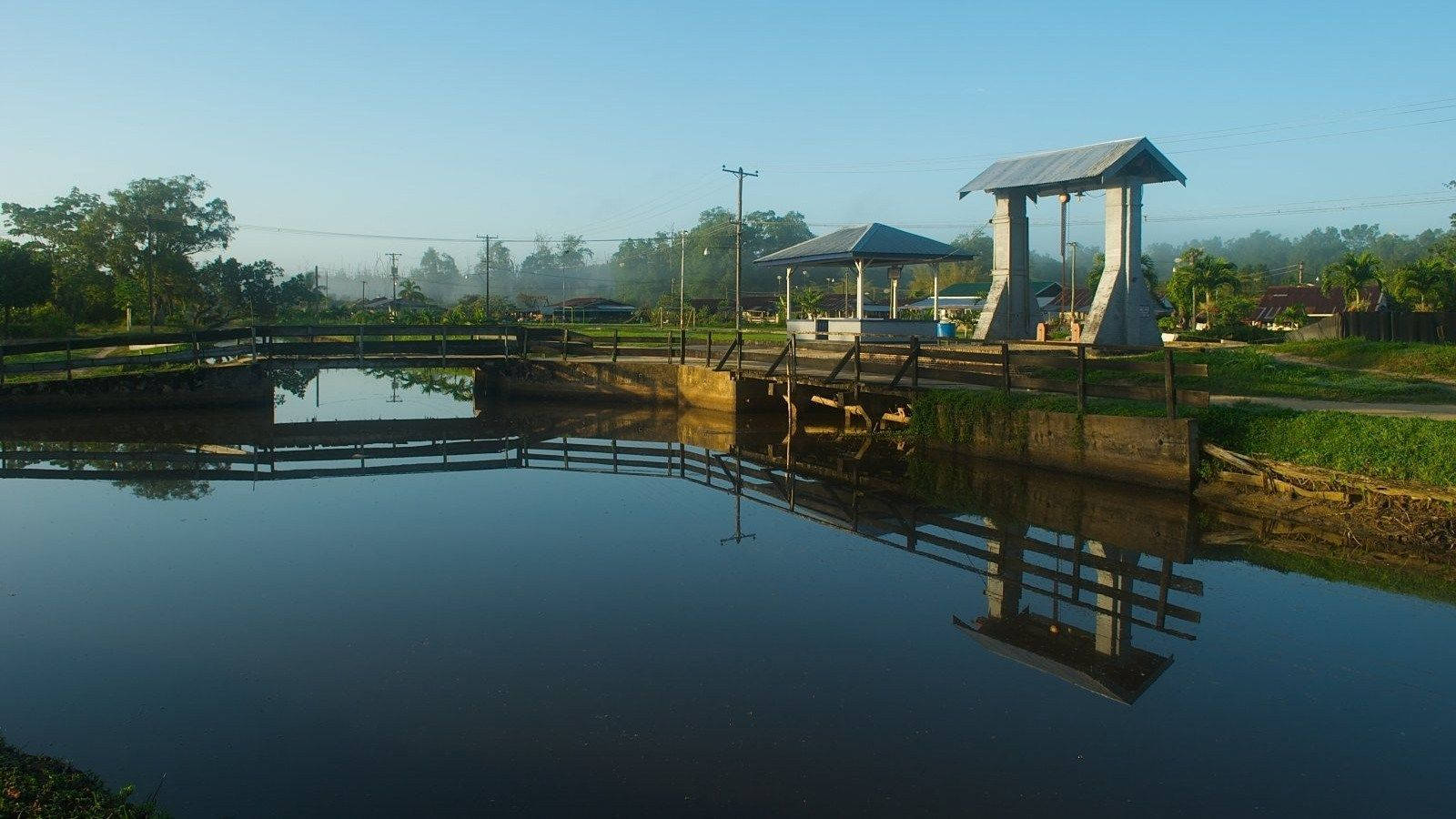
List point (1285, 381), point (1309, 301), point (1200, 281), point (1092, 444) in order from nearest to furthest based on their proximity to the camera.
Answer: point (1092, 444) → point (1285, 381) → point (1200, 281) → point (1309, 301)

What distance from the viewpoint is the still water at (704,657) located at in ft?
18.5

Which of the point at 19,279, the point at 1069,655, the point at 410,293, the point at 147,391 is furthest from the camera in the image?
the point at 410,293

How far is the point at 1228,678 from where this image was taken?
23.6 feet

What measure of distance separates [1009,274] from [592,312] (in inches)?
2296

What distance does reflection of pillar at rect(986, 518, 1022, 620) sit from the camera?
8.86 meters

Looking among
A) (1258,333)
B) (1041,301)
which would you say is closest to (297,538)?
(1258,333)

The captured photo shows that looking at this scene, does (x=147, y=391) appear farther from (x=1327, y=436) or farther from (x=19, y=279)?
(x=1327, y=436)

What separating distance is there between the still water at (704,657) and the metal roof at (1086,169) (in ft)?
43.8

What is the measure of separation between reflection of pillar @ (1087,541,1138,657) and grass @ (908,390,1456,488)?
312 centimetres

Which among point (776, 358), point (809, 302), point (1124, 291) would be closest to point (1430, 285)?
point (1124, 291)

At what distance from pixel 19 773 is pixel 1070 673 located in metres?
6.08

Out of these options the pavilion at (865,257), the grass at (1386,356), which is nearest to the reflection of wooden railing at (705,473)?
the pavilion at (865,257)

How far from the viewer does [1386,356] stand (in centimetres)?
2202

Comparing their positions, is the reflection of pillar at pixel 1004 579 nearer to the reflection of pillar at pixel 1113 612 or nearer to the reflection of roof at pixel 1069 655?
the reflection of roof at pixel 1069 655
